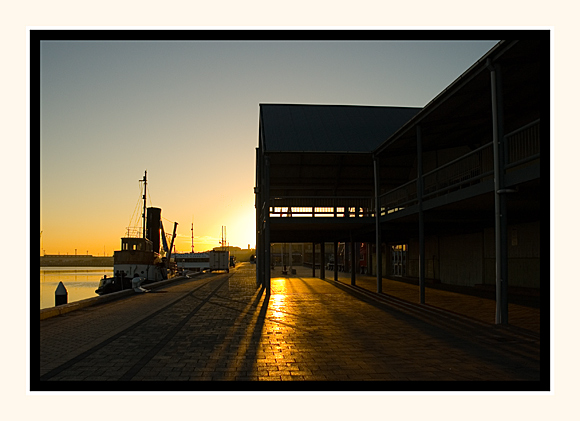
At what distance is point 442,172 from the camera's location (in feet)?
68.5

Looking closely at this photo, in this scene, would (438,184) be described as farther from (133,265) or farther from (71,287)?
(71,287)

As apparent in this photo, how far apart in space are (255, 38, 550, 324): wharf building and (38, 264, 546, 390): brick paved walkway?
155 centimetres

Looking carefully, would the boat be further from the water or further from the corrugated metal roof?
the corrugated metal roof

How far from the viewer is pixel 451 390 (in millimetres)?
5434

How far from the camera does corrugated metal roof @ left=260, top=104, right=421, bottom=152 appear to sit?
828 inches

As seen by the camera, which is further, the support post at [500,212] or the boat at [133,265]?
the boat at [133,265]

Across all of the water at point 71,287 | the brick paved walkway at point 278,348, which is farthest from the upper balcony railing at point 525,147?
the water at point 71,287

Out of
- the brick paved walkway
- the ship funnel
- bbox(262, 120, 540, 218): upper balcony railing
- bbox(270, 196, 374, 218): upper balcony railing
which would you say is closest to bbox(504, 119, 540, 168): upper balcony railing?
bbox(262, 120, 540, 218): upper balcony railing

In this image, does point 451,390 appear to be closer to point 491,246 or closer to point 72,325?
Result: point 72,325

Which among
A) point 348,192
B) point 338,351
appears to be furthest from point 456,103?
point 348,192

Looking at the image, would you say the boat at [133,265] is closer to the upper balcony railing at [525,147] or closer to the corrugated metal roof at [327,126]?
the corrugated metal roof at [327,126]

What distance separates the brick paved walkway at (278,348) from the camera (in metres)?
6.44

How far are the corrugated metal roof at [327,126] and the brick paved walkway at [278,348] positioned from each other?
9195 mm

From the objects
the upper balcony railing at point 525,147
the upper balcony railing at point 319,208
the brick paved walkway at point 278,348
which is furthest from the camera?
the upper balcony railing at point 319,208
